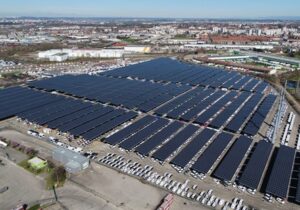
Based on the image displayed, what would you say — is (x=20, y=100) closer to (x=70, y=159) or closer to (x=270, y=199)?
(x=70, y=159)

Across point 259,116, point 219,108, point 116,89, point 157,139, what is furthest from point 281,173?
point 116,89

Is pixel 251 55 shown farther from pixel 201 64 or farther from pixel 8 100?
pixel 8 100

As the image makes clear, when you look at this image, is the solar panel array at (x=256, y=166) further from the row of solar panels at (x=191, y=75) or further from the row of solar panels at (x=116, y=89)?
the row of solar panels at (x=191, y=75)

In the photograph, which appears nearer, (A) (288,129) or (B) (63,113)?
(A) (288,129)

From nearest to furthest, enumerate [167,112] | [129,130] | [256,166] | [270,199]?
1. [270,199]
2. [256,166]
3. [129,130]
4. [167,112]

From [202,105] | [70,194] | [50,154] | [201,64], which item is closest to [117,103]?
[202,105]

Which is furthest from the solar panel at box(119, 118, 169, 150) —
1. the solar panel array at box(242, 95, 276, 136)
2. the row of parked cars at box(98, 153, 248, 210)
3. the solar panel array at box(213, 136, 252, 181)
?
the solar panel array at box(242, 95, 276, 136)
